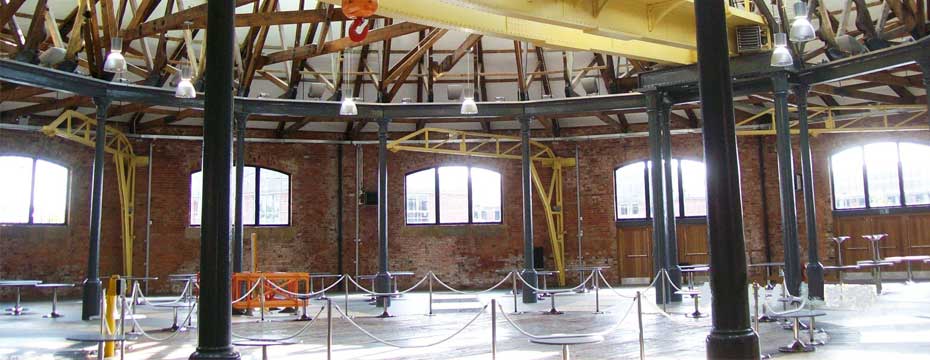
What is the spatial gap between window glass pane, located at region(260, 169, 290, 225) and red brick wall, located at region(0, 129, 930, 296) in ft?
1.07

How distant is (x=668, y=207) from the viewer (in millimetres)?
15883

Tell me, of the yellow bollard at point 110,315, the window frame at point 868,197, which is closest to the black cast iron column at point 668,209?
the window frame at point 868,197

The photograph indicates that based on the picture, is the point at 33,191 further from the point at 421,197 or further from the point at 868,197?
the point at 868,197

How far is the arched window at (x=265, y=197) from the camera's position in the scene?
75.1 ft

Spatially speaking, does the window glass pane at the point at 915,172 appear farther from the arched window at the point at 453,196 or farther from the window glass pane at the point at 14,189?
the window glass pane at the point at 14,189

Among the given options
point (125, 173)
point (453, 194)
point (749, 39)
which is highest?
point (749, 39)

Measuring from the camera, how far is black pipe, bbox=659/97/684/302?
15.4 meters

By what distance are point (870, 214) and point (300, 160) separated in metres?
17.0

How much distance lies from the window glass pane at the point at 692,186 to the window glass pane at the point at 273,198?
12298 mm

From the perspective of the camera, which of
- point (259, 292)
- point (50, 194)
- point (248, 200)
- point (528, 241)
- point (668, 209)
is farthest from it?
point (248, 200)

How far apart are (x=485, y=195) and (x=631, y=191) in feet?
15.1

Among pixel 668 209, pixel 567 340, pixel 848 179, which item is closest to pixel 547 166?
pixel 668 209

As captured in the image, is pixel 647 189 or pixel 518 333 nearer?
pixel 518 333

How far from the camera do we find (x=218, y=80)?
633 centimetres
